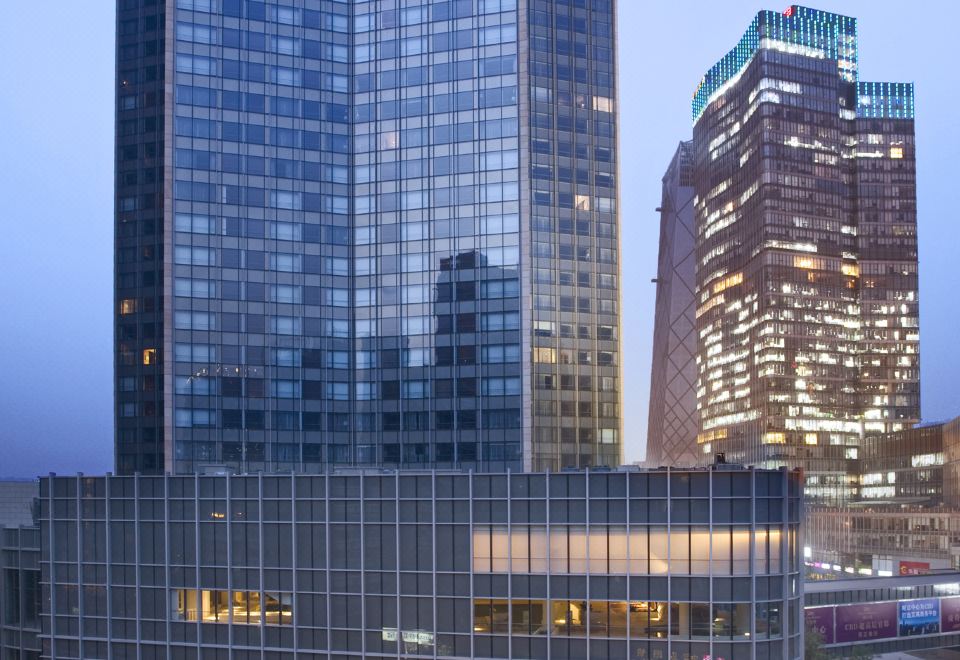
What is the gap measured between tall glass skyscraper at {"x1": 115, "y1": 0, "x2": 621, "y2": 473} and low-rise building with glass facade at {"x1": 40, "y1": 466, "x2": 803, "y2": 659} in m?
64.3

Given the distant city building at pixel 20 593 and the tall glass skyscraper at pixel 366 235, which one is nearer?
the distant city building at pixel 20 593

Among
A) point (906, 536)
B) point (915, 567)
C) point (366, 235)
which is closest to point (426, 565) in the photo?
point (366, 235)

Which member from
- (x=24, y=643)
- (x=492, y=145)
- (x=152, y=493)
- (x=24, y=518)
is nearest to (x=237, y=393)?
(x=24, y=518)

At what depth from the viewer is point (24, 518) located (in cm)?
9750

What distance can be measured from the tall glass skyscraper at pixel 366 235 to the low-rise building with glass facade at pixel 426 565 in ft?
211

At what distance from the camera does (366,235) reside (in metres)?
140

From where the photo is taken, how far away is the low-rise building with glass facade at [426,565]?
183 ft

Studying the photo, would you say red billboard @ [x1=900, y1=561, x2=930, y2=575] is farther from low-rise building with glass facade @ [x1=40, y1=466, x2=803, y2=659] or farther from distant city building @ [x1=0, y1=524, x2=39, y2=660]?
distant city building @ [x1=0, y1=524, x2=39, y2=660]

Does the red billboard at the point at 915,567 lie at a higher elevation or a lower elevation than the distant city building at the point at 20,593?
lower

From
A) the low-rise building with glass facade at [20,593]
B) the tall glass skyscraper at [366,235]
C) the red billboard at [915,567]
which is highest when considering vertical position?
the tall glass skyscraper at [366,235]

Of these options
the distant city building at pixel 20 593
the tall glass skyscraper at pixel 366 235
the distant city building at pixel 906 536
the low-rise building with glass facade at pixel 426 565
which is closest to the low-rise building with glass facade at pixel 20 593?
the distant city building at pixel 20 593

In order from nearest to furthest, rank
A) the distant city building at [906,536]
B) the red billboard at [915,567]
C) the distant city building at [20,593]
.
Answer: the distant city building at [20,593]
the red billboard at [915,567]
the distant city building at [906,536]

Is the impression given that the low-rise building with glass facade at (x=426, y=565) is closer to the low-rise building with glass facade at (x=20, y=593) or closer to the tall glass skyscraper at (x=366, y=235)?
the low-rise building with glass facade at (x=20, y=593)

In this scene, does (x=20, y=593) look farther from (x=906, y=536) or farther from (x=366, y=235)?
(x=906, y=536)
